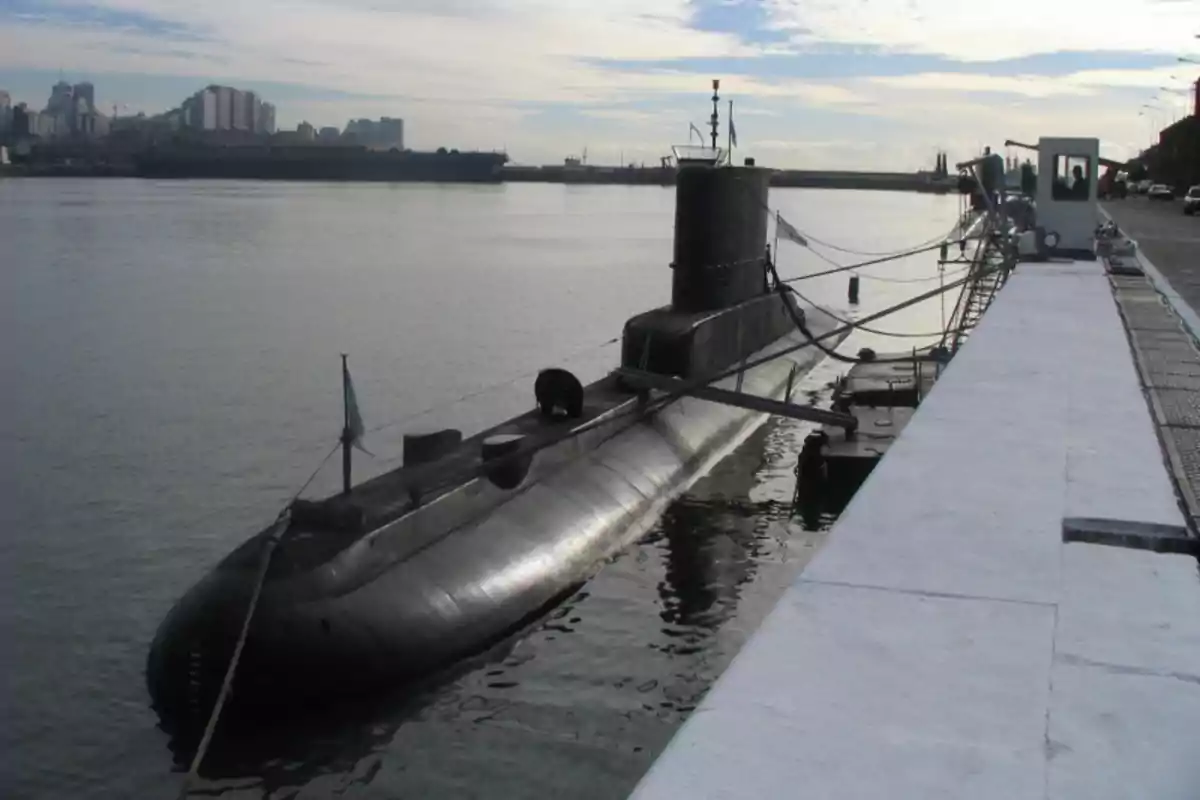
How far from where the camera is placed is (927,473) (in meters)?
5.79

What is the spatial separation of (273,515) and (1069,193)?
1640 centimetres

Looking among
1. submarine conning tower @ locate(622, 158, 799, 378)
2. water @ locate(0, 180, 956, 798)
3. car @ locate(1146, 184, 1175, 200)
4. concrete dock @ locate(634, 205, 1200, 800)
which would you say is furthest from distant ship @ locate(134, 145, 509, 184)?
concrete dock @ locate(634, 205, 1200, 800)

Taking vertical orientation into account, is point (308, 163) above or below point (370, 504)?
above

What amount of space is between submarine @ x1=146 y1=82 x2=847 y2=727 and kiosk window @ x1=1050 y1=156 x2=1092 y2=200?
30.4 feet

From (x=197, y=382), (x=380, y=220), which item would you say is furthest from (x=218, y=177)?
(x=197, y=382)

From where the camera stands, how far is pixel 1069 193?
2397cm

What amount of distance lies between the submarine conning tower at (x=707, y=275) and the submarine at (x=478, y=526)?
0.08ft

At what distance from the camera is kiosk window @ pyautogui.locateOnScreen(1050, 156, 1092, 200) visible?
23531 mm

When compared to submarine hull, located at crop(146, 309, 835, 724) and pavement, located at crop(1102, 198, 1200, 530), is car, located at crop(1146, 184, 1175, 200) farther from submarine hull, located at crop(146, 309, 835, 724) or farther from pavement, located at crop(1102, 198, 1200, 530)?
submarine hull, located at crop(146, 309, 835, 724)

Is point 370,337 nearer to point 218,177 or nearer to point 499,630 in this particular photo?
point 499,630

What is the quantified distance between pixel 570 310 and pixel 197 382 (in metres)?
16.1

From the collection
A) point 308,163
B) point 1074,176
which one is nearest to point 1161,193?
point 1074,176

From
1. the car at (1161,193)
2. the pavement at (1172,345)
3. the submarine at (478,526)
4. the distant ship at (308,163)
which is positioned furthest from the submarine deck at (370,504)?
the distant ship at (308,163)

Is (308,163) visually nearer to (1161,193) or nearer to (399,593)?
(1161,193)
